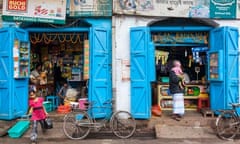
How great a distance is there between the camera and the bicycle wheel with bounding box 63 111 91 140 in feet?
34.0

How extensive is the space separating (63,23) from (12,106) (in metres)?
2.84

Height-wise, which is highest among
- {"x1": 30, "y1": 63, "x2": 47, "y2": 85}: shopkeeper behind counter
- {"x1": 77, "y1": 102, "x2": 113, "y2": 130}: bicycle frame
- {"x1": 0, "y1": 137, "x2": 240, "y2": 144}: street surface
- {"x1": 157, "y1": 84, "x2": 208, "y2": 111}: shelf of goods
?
{"x1": 30, "y1": 63, "x2": 47, "y2": 85}: shopkeeper behind counter

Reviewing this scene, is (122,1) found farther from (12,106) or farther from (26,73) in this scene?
(12,106)

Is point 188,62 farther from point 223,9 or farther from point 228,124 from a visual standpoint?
point 228,124

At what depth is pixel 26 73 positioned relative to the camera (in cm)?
1197

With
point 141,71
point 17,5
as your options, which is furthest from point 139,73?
point 17,5

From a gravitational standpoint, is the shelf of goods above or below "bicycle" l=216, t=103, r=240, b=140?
above

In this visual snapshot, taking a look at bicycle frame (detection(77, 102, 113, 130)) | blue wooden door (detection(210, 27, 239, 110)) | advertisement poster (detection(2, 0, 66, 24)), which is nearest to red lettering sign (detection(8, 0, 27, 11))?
advertisement poster (detection(2, 0, 66, 24))

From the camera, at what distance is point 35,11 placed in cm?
1173

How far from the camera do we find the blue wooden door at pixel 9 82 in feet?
37.6

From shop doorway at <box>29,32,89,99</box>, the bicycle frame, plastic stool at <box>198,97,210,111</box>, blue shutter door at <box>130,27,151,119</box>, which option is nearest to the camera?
the bicycle frame

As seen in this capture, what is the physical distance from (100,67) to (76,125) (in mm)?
2085

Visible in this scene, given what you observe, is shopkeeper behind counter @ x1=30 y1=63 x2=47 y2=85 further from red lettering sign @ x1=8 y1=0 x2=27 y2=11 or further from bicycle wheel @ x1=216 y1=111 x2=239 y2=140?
bicycle wheel @ x1=216 y1=111 x2=239 y2=140

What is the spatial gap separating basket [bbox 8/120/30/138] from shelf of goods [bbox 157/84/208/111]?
4.32m
